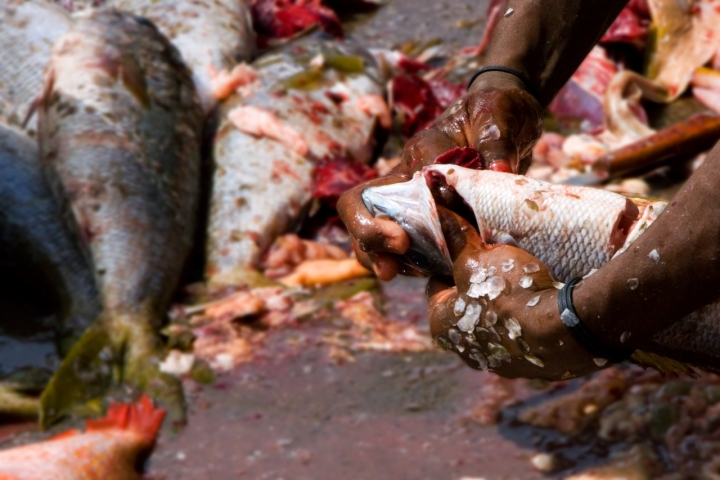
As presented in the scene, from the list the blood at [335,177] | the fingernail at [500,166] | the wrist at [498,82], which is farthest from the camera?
the blood at [335,177]

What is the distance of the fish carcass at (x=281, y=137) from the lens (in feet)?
19.3

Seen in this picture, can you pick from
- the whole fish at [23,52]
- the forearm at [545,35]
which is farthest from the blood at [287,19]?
the forearm at [545,35]

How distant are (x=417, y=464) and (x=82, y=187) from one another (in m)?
2.87

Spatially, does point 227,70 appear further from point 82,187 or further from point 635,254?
point 635,254

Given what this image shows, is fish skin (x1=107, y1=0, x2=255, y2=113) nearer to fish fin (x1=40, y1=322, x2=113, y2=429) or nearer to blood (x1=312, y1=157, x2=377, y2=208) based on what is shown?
blood (x1=312, y1=157, x2=377, y2=208)

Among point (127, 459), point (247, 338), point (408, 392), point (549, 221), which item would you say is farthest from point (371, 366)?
point (549, 221)

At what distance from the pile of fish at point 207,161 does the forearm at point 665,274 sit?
2.70 m

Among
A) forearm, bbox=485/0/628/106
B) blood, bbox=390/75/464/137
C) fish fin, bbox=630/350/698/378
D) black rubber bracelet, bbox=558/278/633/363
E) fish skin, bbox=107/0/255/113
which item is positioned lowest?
blood, bbox=390/75/464/137

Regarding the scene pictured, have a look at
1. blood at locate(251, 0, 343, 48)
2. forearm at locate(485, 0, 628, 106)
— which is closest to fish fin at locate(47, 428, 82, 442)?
forearm at locate(485, 0, 628, 106)

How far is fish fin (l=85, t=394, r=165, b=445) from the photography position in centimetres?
428

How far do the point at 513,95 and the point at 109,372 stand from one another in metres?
2.90

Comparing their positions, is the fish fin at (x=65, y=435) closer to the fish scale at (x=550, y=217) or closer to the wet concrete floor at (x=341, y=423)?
the wet concrete floor at (x=341, y=423)

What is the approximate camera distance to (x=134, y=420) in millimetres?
4328

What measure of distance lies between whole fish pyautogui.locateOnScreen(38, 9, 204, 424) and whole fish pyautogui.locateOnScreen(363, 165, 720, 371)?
8.18ft
